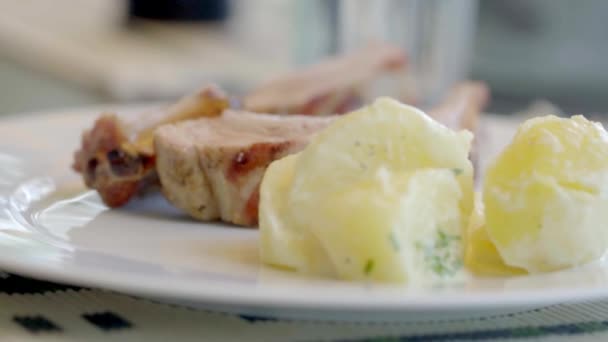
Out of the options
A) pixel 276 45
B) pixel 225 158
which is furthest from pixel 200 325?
pixel 276 45

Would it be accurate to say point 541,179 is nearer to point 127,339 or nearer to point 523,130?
point 523,130

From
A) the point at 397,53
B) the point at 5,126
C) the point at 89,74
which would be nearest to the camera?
the point at 5,126

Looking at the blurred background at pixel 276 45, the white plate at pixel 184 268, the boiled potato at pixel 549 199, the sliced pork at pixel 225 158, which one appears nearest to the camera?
the white plate at pixel 184 268

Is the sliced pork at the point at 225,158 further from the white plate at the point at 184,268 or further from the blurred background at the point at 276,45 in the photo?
the blurred background at the point at 276,45

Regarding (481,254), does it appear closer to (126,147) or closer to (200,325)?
(200,325)

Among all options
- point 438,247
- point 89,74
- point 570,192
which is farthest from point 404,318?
point 89,74

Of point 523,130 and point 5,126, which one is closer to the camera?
point 523,130

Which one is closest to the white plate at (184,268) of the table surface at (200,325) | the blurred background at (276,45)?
the table surface at (200,325)

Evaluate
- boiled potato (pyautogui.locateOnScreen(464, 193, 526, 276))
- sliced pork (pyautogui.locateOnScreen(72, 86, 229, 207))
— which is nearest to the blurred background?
sliced pork (pyautogui.locateOnScreen(72, 86, 229, 207))
